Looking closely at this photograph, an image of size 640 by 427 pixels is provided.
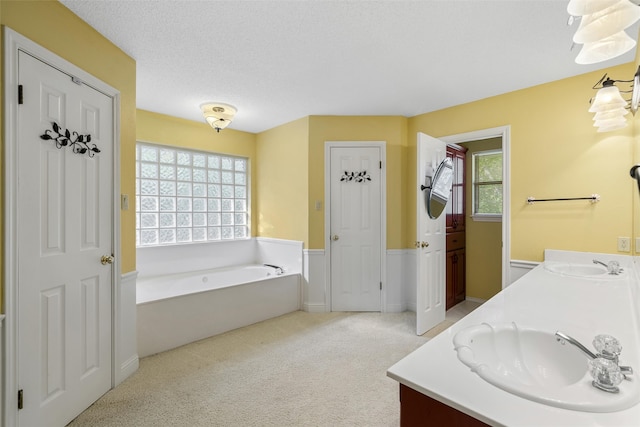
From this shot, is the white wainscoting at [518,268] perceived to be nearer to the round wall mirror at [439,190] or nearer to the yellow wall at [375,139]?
the round wall mirror at [439,190]

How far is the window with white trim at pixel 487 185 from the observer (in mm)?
4020

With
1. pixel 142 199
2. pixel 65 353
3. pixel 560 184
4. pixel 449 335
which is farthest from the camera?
pixel 142 199

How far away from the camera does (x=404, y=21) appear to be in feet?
6.17

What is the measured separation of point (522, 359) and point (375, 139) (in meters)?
3.02

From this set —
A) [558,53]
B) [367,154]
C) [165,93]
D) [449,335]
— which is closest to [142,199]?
[165,93]

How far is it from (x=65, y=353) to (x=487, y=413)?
2189 mm

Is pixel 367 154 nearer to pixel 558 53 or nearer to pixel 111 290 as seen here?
pixel 558 53

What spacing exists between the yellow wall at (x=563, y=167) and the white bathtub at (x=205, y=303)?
2505 mm

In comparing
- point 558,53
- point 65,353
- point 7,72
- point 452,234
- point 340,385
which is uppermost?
point 558,53

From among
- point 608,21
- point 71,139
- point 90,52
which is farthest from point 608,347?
point 90,52

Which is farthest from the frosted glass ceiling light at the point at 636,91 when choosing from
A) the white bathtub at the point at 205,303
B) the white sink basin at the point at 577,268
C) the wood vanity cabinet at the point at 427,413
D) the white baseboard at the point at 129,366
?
the white baseboard at the point at 129,366

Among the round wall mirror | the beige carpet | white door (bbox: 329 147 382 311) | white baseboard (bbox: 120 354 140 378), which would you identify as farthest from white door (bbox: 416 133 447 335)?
white baseboard (bbox: 120 354 140 378)

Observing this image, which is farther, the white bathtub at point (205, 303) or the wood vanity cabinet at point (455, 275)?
the wood vanity cabinet at point (455, 275)

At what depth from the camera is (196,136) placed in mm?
4074
